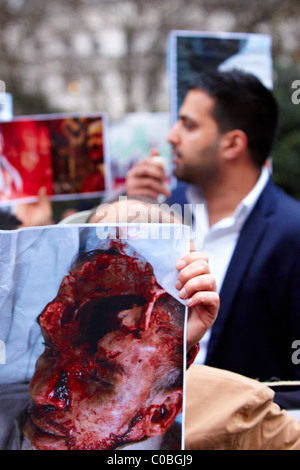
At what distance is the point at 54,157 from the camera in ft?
10.1

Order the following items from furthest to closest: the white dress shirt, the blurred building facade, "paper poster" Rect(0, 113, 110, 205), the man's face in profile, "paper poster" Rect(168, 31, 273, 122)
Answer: the blurred building facade, "paper poster" Rect(0, 113, 110, 205), "paper poster" Rect(168, 31, 273, 122), the white dress shirt, the man's face in profile

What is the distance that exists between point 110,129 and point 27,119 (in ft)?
2.99

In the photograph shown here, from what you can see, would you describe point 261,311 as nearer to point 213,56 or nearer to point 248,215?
point 248,215

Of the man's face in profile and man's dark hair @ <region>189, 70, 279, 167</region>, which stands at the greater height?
man's dark hair @ <region>189, 70, 279, 167</region>

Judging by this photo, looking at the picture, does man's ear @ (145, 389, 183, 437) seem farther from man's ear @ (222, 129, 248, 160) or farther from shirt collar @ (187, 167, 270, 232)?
man's ear @ (222, 129, 248, 160)

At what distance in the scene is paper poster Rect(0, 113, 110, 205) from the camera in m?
2.88

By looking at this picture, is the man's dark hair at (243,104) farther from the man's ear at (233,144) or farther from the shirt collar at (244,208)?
the shirt collar at (244,208)

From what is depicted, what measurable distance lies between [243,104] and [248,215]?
1.84 ft

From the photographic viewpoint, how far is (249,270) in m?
2.05

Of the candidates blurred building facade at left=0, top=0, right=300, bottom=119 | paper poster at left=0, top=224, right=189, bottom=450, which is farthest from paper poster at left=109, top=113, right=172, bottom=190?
blurred building facade at left=0, top=0, right=300, bottom=119

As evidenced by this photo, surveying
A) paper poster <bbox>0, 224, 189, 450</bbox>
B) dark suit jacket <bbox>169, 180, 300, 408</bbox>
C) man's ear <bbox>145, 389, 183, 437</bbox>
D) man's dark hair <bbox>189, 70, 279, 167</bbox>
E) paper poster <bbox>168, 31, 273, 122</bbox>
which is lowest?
dark suit jacket <bbox>169, 180, 300, 408</bbox>

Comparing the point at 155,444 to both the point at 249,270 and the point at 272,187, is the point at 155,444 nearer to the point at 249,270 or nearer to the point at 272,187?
the point at 249,270

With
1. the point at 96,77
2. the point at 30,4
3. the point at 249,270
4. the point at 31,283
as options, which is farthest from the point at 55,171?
the point at 96,77

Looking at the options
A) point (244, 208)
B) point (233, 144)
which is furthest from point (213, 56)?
point (244, 208)
